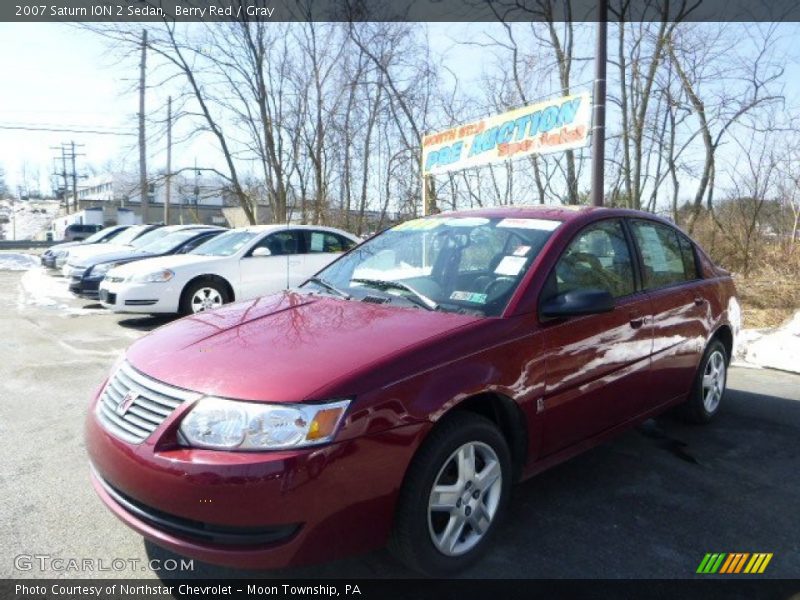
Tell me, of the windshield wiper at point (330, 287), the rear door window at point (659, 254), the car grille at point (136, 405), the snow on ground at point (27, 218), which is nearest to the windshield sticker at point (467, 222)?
the windshield wiper at point (330, 287)

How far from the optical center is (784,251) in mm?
10547

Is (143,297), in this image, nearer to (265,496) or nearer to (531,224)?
(531,224)

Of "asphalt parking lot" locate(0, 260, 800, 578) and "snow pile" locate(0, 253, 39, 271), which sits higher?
"snow pile" locate(0, 253, 39, 271)

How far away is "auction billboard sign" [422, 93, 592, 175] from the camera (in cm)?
→ 827

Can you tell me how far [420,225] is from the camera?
13.0 feet

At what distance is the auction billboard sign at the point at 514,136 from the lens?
8266 millimetres

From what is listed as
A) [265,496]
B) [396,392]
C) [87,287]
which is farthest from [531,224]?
[87,287]

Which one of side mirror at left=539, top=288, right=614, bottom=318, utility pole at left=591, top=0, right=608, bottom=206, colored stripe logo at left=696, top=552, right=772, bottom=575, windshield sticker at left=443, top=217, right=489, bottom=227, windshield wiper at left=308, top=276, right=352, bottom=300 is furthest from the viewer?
utility pole at left=591, top=0, right=608, bottom=206

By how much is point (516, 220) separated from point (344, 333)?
144cm

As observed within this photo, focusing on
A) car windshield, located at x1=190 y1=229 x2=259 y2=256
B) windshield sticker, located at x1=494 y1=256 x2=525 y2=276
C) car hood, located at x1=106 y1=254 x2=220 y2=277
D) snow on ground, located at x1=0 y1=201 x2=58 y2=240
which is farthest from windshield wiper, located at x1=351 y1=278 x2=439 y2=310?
snow on ground, located at x1=0 y1=201 x2=58 y2=240

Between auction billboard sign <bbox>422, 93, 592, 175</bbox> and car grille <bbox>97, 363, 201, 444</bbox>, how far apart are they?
716 cm

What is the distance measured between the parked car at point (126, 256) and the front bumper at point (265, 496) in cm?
905

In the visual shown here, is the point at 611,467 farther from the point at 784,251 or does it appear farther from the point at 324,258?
the point at 784,251

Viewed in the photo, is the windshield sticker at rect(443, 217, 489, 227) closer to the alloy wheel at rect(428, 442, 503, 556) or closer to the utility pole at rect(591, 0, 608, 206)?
the alloy wheel at rect(428, 442, 503, 556)
